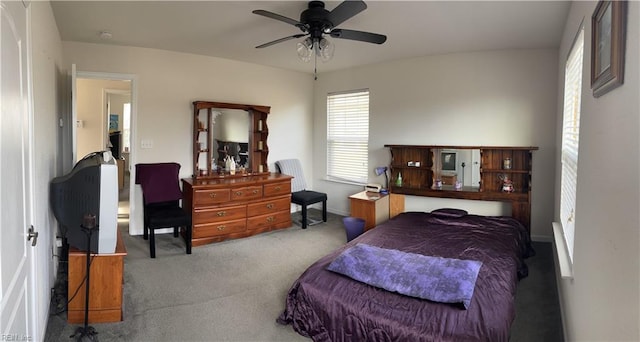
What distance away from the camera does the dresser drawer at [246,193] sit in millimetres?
4402

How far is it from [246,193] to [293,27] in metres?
A: 2.09

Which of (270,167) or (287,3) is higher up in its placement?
(287,3)

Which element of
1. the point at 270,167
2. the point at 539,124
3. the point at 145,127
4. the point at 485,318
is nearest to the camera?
the point at 485,318

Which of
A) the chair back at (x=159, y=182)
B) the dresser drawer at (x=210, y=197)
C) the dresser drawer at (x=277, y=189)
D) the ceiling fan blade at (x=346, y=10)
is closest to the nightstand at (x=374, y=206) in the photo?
the dresser drawer at (x=277, y=189)

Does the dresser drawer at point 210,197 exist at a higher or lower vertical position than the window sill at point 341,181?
lower

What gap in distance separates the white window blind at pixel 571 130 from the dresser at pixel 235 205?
326 centimetres

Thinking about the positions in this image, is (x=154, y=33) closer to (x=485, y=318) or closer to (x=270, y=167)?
(x=270, y=167)

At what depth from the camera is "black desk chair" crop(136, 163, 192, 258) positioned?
3863 mm

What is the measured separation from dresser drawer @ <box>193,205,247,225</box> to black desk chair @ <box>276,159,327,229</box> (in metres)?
0.87

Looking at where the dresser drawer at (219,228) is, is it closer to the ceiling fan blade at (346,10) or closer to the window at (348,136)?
the window at (348,136)

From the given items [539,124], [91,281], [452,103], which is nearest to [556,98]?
[539,124]

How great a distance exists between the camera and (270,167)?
221 inches

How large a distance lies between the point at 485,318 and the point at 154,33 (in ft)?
12.9

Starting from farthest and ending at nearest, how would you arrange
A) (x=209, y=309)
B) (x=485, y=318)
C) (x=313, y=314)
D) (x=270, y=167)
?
1. (x=270, y=167)
2. (x=209, y=309)
3. (x=313, y=314)
4. (x=485, y=318)
